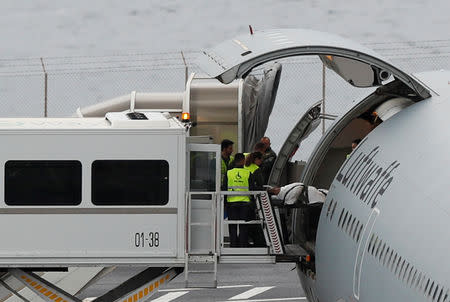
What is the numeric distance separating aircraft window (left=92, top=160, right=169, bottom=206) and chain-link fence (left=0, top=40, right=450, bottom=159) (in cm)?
2103

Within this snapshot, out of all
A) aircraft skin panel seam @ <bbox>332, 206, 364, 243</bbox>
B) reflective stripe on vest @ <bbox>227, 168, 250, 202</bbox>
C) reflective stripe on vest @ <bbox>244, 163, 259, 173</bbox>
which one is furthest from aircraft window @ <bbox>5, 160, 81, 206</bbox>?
aircraft skin panel seam @ <bbox>332, 206, 364, 243</bbox>

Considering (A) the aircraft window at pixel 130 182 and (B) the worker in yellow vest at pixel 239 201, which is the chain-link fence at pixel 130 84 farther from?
(A) the aircraft window at pixel 130 182

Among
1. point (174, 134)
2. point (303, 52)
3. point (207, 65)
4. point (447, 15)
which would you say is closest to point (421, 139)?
point (303, 52)

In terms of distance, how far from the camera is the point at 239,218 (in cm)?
1675

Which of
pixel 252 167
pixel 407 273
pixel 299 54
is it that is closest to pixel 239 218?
pixel 252 167

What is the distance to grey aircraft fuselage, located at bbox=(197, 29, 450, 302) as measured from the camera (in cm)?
947

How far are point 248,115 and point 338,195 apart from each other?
1617 centimetres

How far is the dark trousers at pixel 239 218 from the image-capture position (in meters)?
16.3

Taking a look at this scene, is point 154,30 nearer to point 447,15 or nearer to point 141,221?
point 447,15

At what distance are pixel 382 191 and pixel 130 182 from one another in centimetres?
498

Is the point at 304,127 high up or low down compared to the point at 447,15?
down

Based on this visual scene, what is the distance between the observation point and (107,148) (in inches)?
607

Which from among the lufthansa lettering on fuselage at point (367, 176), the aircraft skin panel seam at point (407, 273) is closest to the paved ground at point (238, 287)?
the lufthansa lettering on fuselage at point (367, 176)

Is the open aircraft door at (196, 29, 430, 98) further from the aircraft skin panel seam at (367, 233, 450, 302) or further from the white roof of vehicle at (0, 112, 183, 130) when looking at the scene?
the white roof of vehicle at (0, 112, 183, 130)
